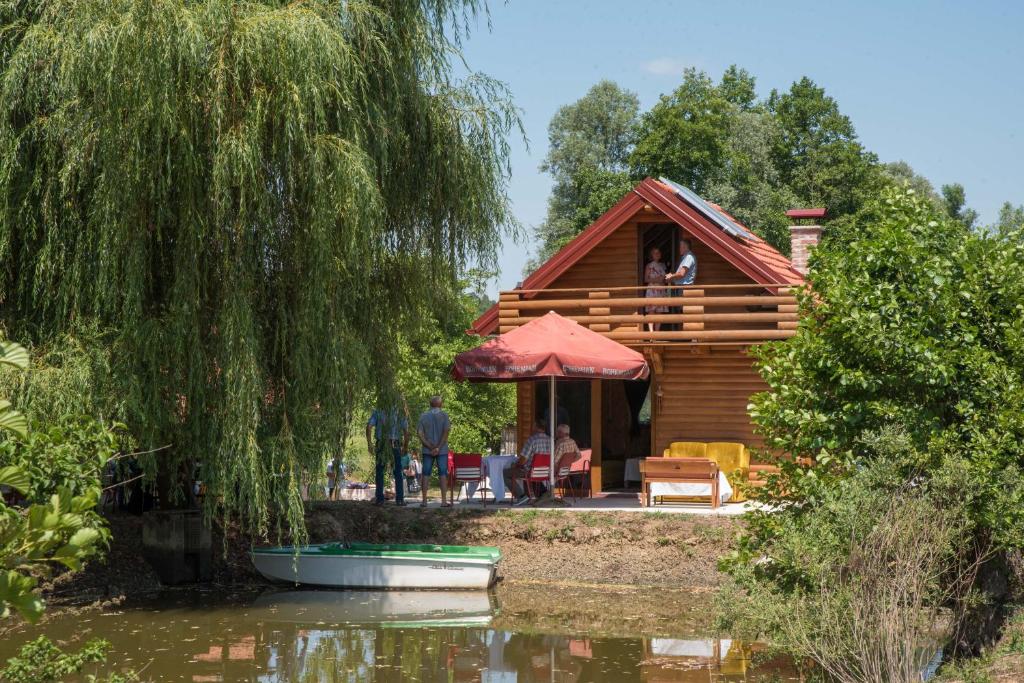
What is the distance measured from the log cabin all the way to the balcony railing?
22mm

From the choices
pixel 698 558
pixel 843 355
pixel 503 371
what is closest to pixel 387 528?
pixel 503 371

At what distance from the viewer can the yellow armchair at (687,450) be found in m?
19.7

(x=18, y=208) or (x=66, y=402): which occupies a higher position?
(x=18, y=208)

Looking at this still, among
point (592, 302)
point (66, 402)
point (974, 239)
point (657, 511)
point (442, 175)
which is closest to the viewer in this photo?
point (974, 239)

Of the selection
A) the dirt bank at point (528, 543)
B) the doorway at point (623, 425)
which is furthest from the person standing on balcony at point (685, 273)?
the dirt bank at point (528, 543)

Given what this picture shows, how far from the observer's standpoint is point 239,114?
1324 centimetres

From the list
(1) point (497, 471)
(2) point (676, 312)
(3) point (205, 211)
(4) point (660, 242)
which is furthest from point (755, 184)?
(3) point (205, 211)

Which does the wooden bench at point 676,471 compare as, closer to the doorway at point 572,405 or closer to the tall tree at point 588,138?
the doorway at point 572,405

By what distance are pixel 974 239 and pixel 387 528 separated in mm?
9976

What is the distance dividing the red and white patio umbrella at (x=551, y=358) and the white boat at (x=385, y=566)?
293 cm

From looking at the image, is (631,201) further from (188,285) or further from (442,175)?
(188,285)

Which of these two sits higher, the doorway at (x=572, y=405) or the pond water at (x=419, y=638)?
the doorway at (x=572, y=405)

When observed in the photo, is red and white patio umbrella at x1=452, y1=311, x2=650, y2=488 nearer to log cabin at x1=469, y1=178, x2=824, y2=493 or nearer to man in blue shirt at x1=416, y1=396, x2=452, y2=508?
man in blue shirt at x1=416, y1=396, x2=452, y2=508

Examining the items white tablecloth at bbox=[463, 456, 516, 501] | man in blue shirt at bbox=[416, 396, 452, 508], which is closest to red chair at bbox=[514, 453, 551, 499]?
white tablecloth at bbox=[463, 456, 516, 501]
